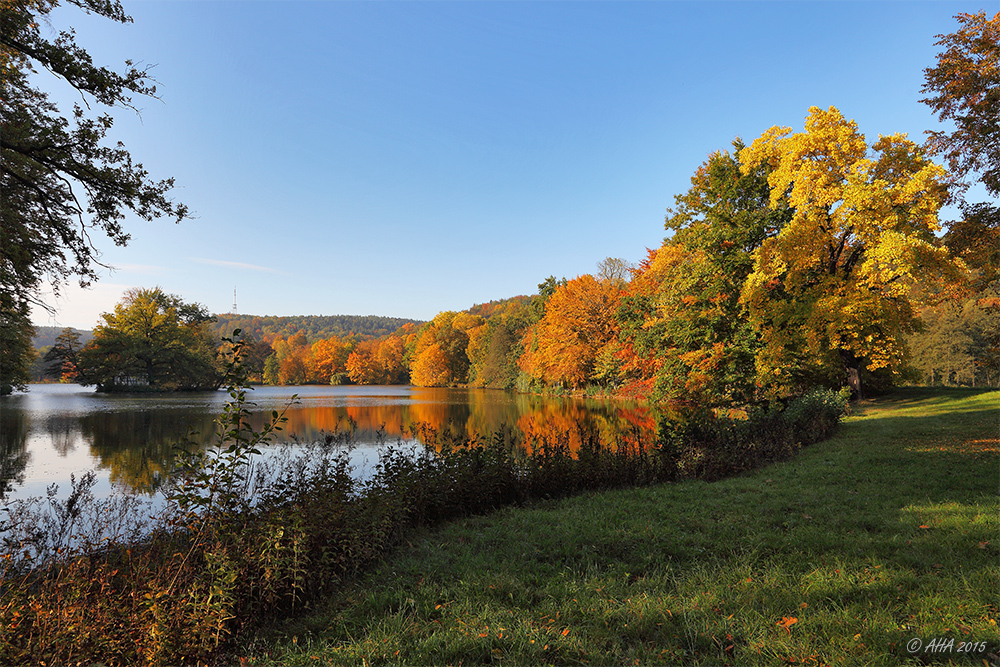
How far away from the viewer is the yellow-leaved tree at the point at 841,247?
50.0 feet

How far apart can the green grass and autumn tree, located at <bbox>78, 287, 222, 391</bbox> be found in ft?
149

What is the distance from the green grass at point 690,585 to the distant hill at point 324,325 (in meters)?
105

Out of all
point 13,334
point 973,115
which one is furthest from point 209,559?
point 13,334

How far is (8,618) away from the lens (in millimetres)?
2939

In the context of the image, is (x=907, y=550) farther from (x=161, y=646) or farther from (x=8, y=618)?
(x=8, y=618)

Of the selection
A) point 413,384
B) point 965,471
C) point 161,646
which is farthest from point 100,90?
point 413,384

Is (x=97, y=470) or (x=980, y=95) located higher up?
(x=980, y=95)

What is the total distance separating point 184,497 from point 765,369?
745 inches

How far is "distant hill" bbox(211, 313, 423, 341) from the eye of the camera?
362ft

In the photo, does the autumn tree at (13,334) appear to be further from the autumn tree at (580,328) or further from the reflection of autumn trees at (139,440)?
the autumn tree at (580,328)

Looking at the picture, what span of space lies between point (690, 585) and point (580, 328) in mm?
34638

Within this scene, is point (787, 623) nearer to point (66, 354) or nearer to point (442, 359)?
point (66, 354)

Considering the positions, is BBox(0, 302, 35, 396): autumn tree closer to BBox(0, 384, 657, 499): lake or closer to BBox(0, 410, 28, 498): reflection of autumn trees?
BBox(0, 384, 657, 499): lake

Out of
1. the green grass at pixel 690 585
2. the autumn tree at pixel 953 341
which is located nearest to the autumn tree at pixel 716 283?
the green grass at pixel 690 585
